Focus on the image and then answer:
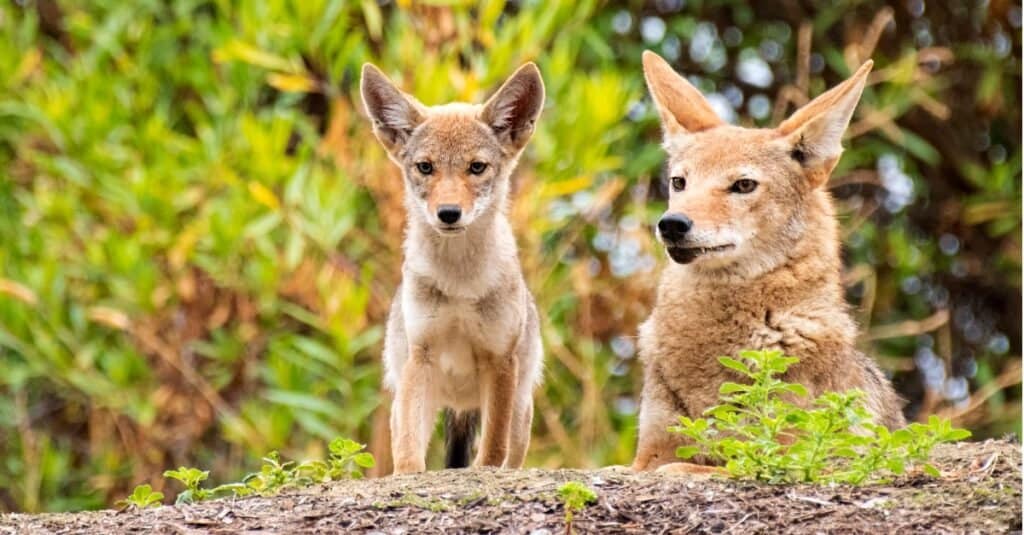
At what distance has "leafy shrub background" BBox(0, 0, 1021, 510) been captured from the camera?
939 cm

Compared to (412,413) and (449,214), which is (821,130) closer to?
(449,214)

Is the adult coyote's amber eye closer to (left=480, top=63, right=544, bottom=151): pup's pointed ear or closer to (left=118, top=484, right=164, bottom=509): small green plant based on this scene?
(left=480, top=63, right=544, bottom=151): pup's pointed ear

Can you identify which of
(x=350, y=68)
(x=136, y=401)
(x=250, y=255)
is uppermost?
(x=350, y=68)

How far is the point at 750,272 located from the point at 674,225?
420 millimetres

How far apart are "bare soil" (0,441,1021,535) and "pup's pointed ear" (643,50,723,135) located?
1843 millimetres

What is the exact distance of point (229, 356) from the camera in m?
9.78

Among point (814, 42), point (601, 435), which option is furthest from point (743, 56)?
point (601, 435)

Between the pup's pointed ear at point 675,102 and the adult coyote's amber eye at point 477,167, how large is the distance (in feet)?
2.50

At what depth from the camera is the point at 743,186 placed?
21.5ft

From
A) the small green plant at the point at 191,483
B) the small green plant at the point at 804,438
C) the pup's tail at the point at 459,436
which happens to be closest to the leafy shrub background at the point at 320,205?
the pup's tail at the point at 459,436

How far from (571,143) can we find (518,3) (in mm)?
1841

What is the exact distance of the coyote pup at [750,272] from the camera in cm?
640

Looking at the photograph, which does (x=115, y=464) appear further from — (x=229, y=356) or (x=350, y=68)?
(x=350, y=68)

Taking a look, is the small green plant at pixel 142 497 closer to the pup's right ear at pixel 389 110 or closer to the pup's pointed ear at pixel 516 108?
the pup's right ear at pixel 389 110
